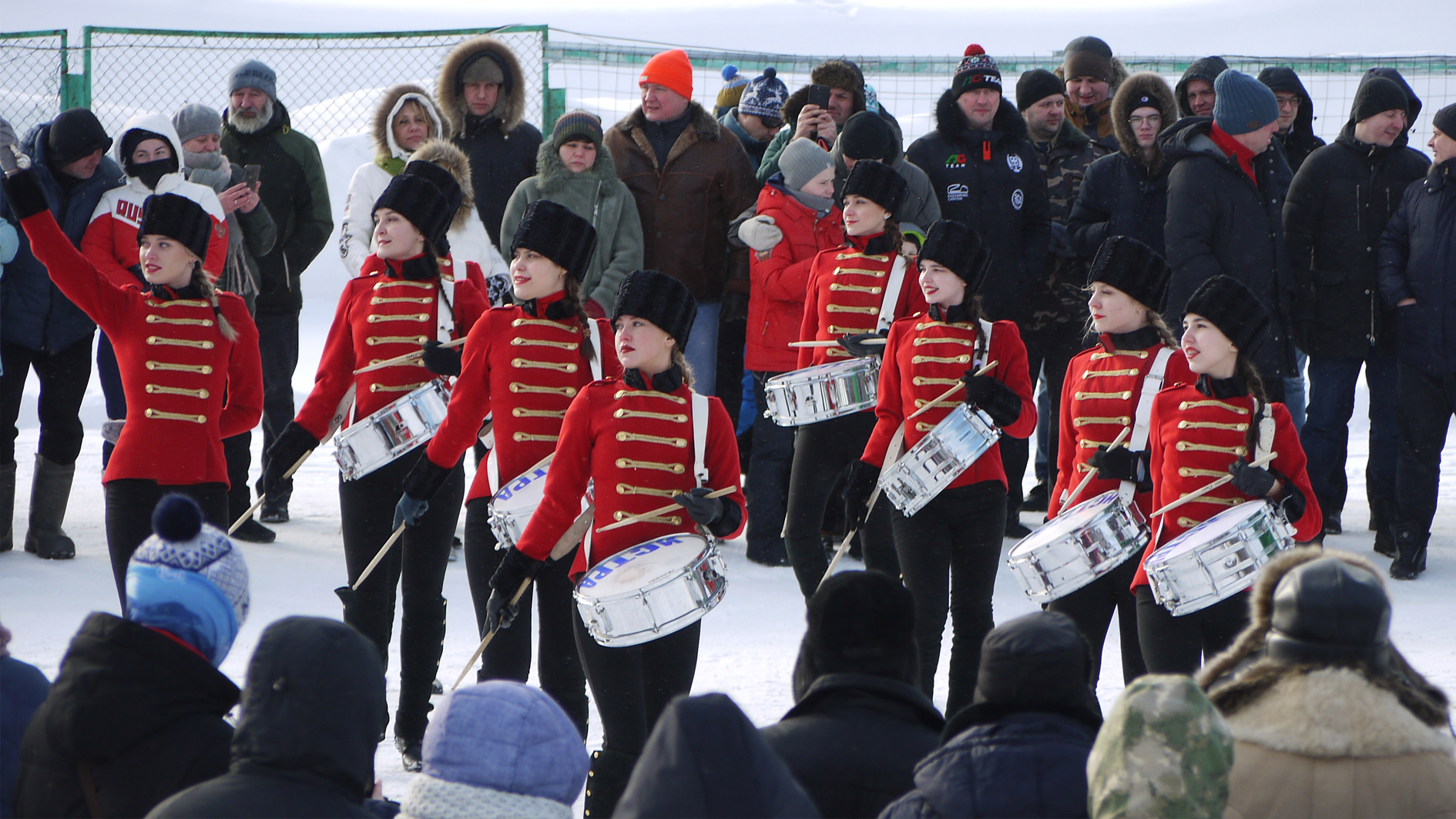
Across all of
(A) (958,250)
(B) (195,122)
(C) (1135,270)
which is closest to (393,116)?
(B) (195,122)

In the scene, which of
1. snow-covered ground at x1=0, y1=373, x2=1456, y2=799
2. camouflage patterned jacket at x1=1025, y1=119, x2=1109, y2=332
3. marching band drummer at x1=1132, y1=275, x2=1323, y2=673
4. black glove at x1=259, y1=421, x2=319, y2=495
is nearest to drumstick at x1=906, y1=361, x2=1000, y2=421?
marching band drummer at x1=1132, y1=275, x2=1323, y2=673

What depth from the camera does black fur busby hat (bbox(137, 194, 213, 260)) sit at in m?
4.77

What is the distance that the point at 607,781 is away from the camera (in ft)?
13.1

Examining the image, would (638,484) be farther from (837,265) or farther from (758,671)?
(837,265)

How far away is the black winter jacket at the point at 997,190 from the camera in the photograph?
731 cm

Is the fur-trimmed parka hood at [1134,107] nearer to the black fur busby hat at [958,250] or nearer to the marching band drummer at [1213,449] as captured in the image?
the black fur busby hat at [958,250]

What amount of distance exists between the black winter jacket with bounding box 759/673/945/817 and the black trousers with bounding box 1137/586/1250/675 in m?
1.87

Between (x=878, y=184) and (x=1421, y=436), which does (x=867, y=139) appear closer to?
(x=878, y=184)

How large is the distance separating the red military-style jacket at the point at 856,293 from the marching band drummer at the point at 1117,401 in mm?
975

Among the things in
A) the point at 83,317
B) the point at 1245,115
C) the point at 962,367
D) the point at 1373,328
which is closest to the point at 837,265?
the point at 962,367

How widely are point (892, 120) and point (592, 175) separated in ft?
5.66

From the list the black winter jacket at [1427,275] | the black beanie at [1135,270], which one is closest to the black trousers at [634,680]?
the black beanie at [1135,270]

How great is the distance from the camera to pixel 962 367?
503 centimetres

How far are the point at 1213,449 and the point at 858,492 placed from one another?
1169 millimetres
